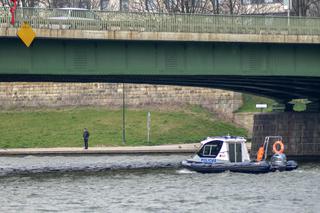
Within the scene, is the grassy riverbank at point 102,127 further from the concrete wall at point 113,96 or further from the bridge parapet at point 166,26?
the bridge parapet at point 166,26

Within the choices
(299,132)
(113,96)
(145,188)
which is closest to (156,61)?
(145,188)

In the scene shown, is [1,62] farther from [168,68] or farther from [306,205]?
[306,205]

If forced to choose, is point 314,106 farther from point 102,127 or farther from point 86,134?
point 102,127

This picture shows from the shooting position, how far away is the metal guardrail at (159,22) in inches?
2362

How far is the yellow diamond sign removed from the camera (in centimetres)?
5788

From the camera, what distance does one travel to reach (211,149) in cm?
6769

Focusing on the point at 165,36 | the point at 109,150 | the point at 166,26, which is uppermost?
the point at 166,26

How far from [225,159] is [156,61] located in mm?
8788

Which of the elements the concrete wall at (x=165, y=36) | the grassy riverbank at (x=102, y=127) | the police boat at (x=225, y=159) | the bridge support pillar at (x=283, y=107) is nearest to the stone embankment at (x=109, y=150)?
the grassy riverbank at (x=102, y=127)

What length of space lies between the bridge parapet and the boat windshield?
7569 mm

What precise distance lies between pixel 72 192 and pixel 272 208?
11.8m

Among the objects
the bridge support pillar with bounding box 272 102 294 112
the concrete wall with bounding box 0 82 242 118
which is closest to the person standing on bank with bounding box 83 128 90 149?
the concrete wall with bounding box 0 82 242 118

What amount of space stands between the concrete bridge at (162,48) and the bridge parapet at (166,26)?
0.05 m

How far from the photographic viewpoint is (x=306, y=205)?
48625mm
